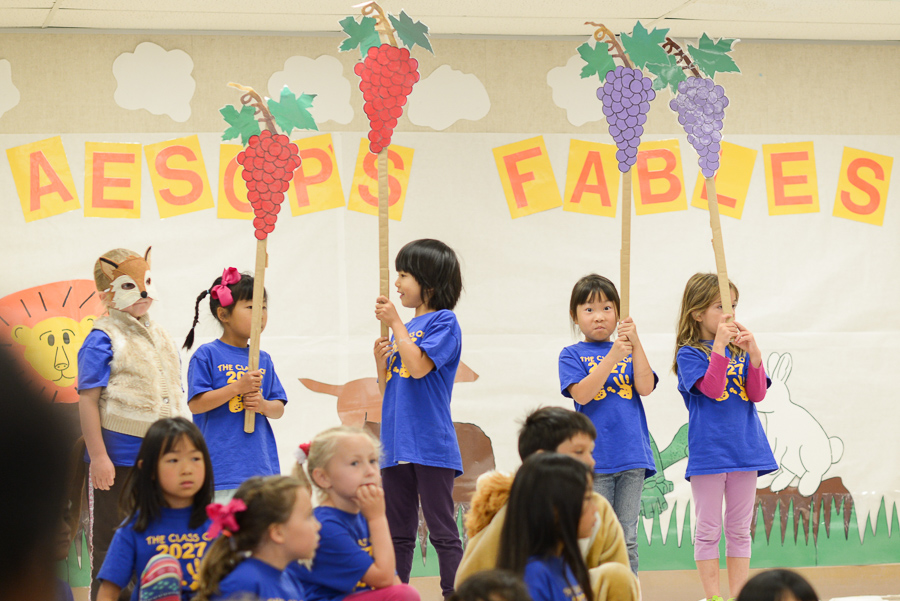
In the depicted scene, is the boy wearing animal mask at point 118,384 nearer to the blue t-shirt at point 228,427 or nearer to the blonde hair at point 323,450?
the blue t-shirt at point 228,427

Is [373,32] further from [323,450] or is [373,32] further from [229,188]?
[323,450]

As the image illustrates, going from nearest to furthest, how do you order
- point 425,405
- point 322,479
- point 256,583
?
point 256,583
point 322,479
point 425,405

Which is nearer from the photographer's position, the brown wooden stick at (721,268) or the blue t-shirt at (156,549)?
the blue t-shirt at (156,549)

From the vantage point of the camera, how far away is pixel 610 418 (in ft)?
9.61

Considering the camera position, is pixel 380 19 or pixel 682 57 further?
pixel 682 57

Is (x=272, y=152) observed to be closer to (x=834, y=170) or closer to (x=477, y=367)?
(x=477, y=367)

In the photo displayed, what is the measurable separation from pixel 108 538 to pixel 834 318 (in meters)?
3.10

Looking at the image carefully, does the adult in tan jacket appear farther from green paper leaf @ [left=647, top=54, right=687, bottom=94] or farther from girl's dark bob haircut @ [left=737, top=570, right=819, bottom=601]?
green paper leaf @ [left=647, top=54, right=687, bottom=94]

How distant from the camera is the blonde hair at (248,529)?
183 centimetres

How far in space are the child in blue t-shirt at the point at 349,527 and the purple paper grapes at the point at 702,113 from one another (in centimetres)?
158

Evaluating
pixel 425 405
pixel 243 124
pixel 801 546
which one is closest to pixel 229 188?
pixel 243 124

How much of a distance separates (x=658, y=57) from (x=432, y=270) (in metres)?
1.02

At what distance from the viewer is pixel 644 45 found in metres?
2.99

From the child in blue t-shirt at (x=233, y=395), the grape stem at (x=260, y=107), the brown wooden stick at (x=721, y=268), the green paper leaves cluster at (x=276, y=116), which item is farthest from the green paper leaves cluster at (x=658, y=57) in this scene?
the child in blue t-shirt at (x=233, y=395)
